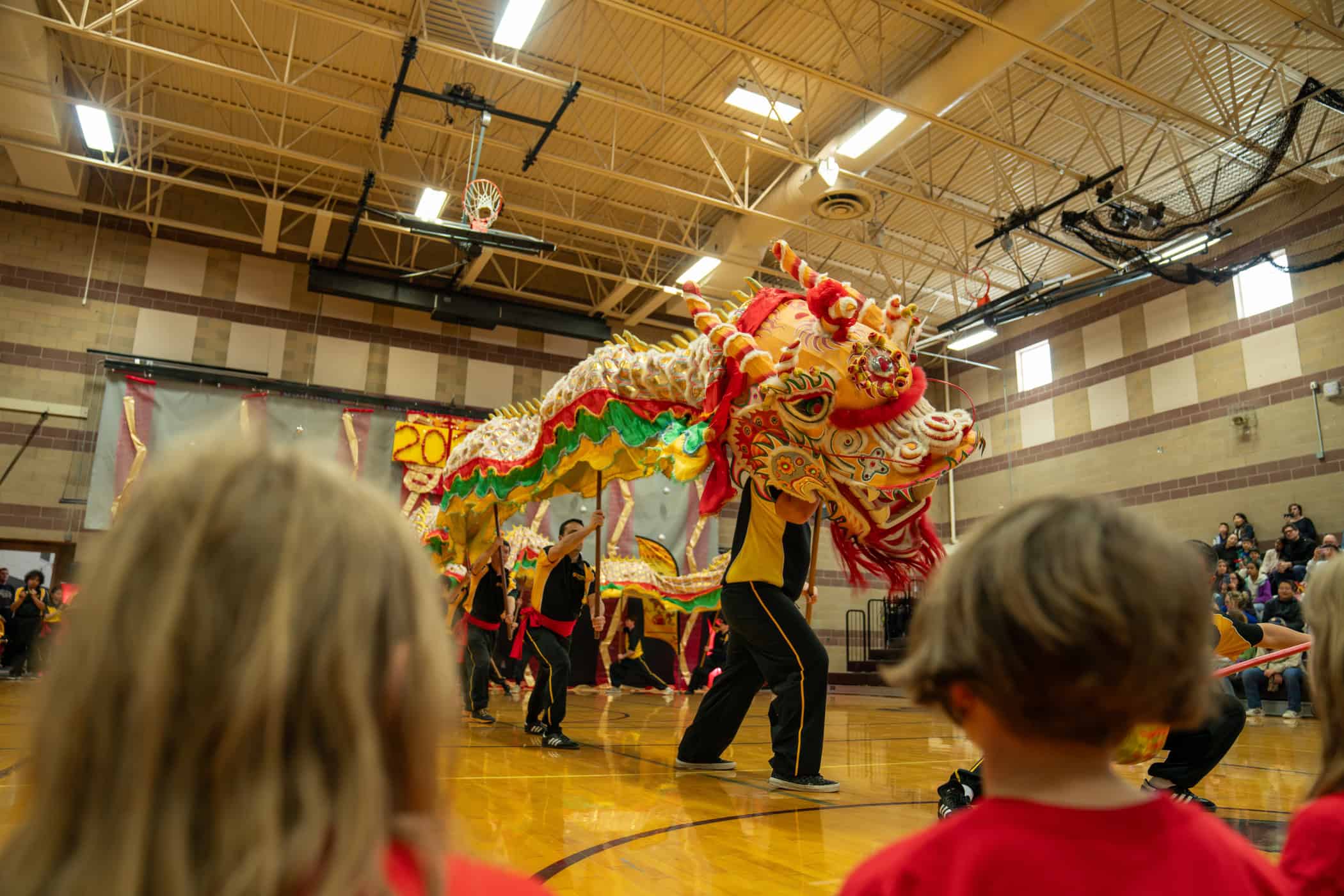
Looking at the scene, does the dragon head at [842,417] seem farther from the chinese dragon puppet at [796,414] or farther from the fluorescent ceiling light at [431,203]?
the fluorescent ceiling light at [431,203]

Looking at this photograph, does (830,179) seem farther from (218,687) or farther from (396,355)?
(218,687)

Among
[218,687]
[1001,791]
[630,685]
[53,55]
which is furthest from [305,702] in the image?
[630,685]

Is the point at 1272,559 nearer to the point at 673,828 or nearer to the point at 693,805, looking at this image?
the point at 693,805

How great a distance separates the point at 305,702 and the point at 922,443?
3770 millimetres

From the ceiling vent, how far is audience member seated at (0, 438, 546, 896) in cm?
989

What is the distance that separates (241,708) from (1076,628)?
2.24 feet

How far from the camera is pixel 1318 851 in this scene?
115 centimetres

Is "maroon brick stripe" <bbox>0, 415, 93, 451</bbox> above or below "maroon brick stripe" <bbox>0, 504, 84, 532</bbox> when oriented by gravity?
above

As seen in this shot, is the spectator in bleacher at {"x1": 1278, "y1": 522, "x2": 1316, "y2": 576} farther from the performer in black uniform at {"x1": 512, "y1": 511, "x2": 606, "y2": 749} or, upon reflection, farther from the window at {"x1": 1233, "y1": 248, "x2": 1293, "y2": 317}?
the performer in black uniform at {"x1": 512, "y1": 511, "x2": 606, "y2": 749}

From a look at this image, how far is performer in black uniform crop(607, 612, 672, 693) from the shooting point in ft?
47.0

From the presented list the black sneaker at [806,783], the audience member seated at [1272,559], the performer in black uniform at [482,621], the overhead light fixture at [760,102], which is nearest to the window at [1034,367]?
the audience member seated at [1272,559]

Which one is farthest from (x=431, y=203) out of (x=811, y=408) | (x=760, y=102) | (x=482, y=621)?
(x=811, y=408)

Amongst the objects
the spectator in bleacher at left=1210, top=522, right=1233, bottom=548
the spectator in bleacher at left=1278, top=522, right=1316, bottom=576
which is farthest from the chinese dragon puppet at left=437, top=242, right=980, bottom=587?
the spectator in bleacher at left=1210, top=522, right=1233, bottom=548

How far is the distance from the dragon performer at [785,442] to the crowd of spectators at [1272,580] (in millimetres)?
5703
